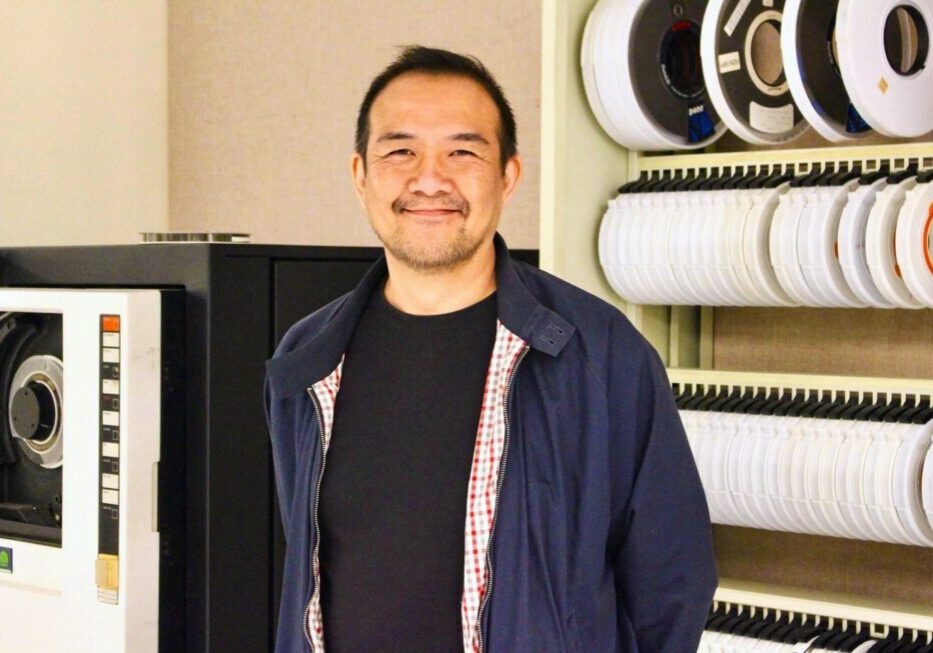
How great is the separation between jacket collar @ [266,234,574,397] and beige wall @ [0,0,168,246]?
213 cm

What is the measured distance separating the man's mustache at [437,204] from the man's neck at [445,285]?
72mm

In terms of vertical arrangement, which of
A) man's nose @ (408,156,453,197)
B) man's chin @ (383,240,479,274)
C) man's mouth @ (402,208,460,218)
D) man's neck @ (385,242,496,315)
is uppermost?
man's nose @ (408,156,453,197)

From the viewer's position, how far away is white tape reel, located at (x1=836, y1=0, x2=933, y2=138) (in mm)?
2404

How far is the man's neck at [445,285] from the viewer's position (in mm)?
2012

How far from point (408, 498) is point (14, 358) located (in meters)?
1.11

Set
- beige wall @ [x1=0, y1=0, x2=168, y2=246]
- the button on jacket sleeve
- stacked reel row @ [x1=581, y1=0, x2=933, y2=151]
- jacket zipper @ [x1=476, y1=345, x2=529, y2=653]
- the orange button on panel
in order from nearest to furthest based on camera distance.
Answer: jacket zipper @ [x1=476, y1=345, x2=529, y2=653], the button on jacket sleeve, the orange button on panel, stacked reel row @ [x1=581, y1=0, x2=933, y2=151], beige wall @ [x1=0, y1=0, x2=168, y2=246]

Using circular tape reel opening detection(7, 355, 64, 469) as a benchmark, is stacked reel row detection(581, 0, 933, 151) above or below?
above

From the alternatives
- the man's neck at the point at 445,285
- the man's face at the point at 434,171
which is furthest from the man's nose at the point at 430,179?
the man's neck at the point at 445,285

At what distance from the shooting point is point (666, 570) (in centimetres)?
197

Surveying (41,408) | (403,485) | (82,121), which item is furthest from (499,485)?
(82,121)

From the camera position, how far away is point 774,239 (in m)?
2.62

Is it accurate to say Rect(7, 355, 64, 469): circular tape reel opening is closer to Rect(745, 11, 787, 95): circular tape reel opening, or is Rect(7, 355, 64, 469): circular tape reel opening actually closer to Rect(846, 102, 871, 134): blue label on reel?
Rect(745, 11, 787, 95): circular tape reel opening

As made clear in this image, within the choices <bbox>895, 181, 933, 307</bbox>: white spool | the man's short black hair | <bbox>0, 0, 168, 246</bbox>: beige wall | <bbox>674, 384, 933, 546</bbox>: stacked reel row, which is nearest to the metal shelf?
<bbox>895, 181, 933, 307</bbox>: white spool

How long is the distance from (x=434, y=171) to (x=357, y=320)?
10.6 inches
